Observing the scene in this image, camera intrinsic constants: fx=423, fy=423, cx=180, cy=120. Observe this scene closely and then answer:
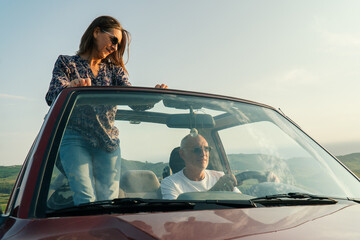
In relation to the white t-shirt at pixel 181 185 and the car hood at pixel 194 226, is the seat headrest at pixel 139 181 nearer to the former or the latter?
the white t-shirt at pixel 181 185

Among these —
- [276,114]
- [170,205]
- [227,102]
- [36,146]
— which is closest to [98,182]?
[36,146]

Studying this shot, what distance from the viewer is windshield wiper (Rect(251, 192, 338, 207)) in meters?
1.91

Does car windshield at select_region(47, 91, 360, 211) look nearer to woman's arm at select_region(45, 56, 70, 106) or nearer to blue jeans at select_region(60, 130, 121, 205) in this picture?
blue jeans at select_region(60, 130, 121, 205)

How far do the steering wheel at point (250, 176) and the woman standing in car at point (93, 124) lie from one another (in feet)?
2.20

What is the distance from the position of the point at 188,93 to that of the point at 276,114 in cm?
68

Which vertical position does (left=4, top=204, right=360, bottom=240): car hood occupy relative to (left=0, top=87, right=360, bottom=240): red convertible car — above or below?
below

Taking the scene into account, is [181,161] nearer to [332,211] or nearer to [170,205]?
[170,205]

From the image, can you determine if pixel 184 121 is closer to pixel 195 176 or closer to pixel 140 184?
pixel 195 176

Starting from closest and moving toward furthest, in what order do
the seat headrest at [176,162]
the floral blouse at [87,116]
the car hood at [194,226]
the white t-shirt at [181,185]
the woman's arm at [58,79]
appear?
the car hood at [194,226] < the white t-shirt at [181,185] < the floral blouse at [87,116] < the seat headrest at [176,162] < the woman's arm at [58,79]

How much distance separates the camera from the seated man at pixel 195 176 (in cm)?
205

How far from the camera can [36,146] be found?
74.3 inches

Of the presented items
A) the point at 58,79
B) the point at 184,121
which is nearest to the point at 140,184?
the point at 184,121

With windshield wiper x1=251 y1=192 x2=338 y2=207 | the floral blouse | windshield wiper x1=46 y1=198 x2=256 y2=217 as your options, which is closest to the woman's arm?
the floral blouse

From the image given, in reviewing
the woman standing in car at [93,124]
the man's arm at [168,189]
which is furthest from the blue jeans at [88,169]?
the man's arm at [168,189]
